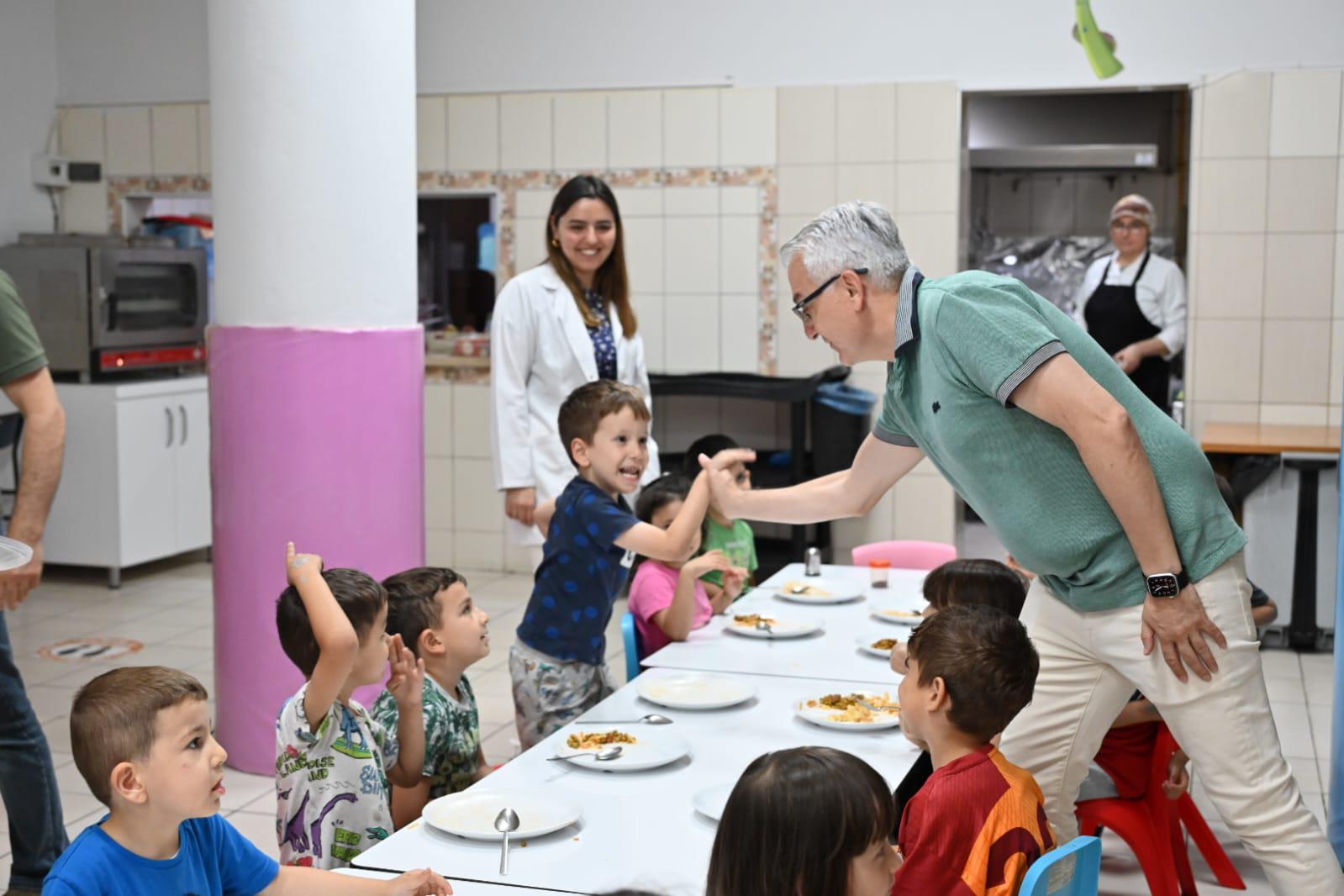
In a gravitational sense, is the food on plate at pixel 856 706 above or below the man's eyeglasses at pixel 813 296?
below

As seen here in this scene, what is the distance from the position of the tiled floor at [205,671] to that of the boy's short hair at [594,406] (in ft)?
4.60

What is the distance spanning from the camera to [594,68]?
7043mm

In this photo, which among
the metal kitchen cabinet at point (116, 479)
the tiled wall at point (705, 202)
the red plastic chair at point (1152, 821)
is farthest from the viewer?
the metal kitchen cabinet at point (116, 479)

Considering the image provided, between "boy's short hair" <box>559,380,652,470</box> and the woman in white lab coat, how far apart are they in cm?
79

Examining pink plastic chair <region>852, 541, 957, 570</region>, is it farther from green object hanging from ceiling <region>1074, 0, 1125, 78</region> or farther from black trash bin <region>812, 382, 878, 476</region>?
green object hanging from ceiling <region>1074, 0, 1125, 78</region>

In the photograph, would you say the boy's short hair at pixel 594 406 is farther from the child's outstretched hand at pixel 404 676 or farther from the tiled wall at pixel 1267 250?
the tiled wall at pixel 1267 250

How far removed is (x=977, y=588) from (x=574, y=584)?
0.93 meters

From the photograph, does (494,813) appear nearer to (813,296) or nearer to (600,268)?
(813,296)

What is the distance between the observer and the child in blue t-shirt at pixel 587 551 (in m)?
3.23

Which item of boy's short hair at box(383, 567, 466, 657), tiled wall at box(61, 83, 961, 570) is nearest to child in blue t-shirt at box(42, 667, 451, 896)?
boy's short hair at box(383, 567, 466, 657)

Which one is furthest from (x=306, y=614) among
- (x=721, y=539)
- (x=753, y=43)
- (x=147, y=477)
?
(x=753, y=43)

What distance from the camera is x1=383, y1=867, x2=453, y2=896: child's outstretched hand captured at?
192 centimetres

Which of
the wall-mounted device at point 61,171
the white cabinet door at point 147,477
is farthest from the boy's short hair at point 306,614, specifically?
the wall-mounted device at point 61,171

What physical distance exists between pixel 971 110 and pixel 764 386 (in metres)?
3.19
